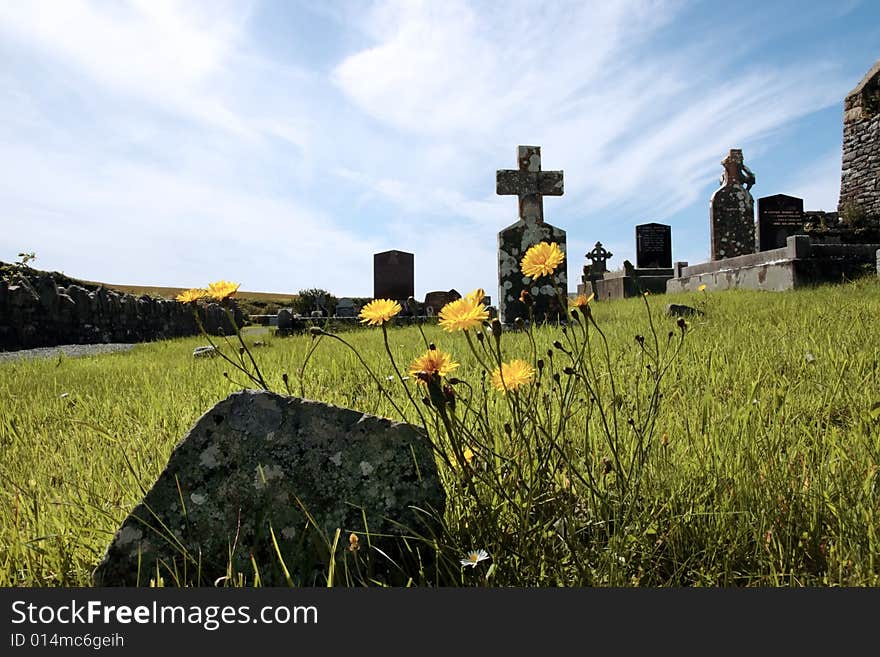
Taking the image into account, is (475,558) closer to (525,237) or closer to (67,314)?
(525,237)

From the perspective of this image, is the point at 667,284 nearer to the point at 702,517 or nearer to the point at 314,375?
the point at 314,375

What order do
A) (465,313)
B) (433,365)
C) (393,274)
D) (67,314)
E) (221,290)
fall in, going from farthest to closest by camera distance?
(393,274) → (67,314) → (221,290) → (465,313) → (433,365)

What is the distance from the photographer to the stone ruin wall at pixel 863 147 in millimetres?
17109

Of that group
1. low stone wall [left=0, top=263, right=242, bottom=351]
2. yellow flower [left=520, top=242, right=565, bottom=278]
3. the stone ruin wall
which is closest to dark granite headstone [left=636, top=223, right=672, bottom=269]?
→ the stone ruin wall

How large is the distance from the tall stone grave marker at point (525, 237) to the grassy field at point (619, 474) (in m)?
4.50

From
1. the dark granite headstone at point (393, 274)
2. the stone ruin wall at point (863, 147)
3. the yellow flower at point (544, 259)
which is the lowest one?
the yellow flower at point (544, 259)

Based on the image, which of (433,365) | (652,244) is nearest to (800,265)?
(652,244)

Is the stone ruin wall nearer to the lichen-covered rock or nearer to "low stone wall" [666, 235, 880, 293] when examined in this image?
"low stone wall" [666, 235, 880, 293]

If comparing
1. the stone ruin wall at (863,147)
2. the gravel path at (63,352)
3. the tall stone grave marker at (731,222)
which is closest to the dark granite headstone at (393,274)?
the gravel path at (63,352)

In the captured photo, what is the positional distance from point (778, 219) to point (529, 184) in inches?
504

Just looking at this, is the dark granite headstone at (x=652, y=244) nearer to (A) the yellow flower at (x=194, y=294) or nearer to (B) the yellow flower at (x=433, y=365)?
(A) the yellow flower at (x=194, y=294)

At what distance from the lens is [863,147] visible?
17.5 metres

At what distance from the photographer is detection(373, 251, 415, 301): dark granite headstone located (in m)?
16.5

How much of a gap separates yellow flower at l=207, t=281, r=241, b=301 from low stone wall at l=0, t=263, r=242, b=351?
949 cm
